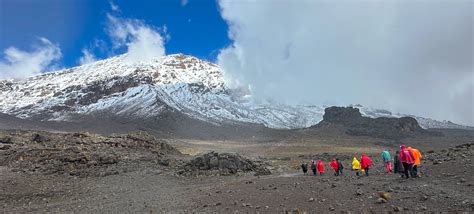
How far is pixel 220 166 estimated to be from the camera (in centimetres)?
3631

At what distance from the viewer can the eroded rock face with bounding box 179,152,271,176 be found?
35.1m

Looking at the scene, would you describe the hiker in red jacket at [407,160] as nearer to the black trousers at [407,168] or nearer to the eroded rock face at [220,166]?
the black trousers at [407,168]

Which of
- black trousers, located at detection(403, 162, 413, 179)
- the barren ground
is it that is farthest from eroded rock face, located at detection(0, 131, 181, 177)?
black trousers, located at detection(403, 162, 413, 179)

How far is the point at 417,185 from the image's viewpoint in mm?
17484

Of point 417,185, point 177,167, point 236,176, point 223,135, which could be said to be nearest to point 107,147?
point 177,167

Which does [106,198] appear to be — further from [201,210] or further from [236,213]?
[236,213]

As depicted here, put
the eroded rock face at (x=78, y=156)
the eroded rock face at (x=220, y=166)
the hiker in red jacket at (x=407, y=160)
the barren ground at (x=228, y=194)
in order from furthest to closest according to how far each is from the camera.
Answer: the eroded rock face at (x=220, y=166), the eroded rock face at (x=78, y=156), the hiker in red jacket at (x=407, y=160), the barren ground at (x=228, y=194)

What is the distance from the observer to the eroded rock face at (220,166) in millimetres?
35062

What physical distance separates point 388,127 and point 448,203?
7407 inches

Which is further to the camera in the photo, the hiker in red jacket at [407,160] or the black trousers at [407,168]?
the black trousers at [407,168]

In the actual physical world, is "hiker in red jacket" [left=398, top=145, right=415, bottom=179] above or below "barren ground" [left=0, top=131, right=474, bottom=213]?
above

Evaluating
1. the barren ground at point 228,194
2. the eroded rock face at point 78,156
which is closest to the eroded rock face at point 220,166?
the barren ground at point 228,194

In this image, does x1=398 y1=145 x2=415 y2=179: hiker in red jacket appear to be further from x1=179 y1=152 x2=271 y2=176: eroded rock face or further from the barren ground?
x1=179 y1=152 x2=271 y2=176: eroded rock face

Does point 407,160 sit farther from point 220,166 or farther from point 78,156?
point 78,156
